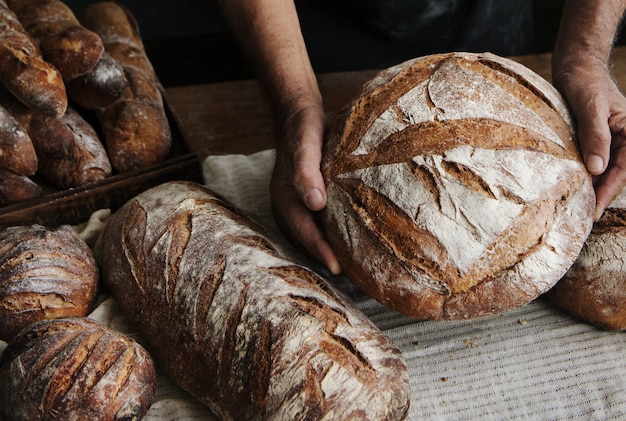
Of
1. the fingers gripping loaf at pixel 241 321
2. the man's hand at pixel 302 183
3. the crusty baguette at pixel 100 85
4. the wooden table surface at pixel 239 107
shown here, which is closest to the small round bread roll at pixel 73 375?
the fingers gripping loaf at pixel 241 321

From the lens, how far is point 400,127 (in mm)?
1356

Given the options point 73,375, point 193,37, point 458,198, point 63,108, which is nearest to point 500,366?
point 458,198

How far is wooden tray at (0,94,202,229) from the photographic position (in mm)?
1671

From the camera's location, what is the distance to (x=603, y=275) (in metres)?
1.38

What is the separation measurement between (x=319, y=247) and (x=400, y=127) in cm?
32

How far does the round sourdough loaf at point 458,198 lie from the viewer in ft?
4.10

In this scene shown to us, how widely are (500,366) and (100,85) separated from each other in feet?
4.16

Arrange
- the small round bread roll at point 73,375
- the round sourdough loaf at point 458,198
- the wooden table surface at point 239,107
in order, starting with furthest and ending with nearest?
the wooden table surface at point 239,107 < the round sourdough loaf at point 458,198 < the small round bread roll at point 73,375

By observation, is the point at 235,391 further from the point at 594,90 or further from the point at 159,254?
the point at 594,90

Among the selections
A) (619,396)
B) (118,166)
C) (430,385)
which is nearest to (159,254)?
(118,166)

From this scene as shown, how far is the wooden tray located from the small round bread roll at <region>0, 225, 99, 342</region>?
0.16 m

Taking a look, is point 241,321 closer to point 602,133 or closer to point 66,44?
point 602,133

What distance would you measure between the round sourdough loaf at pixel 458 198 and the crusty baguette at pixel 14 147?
2.55 ft

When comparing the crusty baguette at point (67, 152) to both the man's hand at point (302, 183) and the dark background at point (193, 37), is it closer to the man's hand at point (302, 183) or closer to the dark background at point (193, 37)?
the man's hand at point (302, 183)
